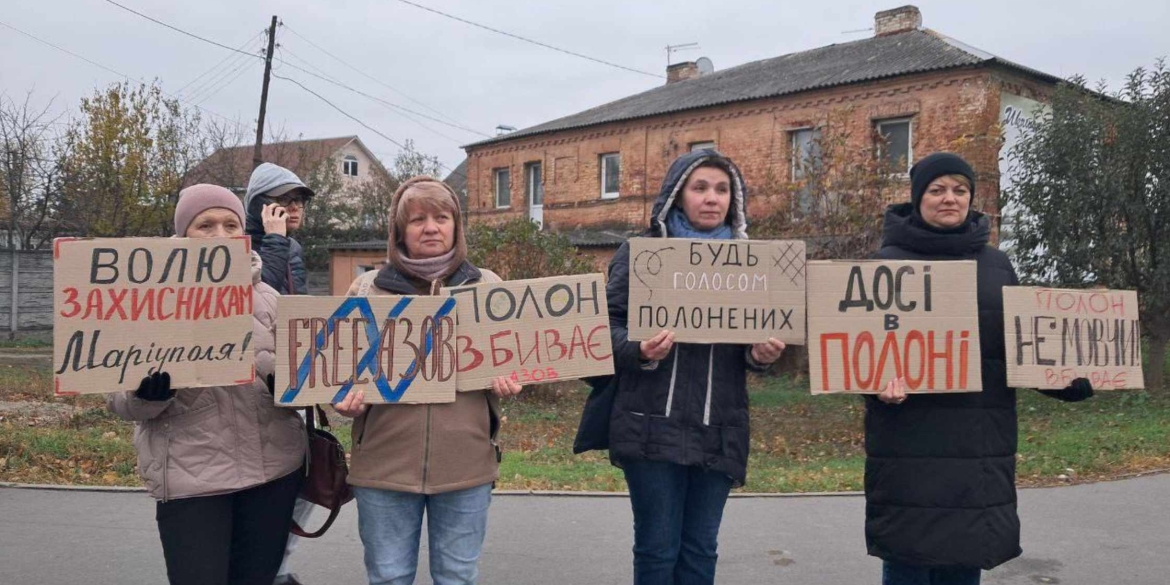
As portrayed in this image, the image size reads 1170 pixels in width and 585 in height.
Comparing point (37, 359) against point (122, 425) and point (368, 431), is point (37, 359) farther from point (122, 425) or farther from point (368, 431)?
point (368, 431)

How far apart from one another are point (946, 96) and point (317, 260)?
2177 cm

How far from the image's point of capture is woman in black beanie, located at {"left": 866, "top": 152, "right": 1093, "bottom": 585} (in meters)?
3.22

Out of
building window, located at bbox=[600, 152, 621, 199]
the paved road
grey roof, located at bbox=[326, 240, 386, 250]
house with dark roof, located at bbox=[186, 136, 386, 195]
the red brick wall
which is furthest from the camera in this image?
grey roof, located at bbox=[326, 240, 386, 250]

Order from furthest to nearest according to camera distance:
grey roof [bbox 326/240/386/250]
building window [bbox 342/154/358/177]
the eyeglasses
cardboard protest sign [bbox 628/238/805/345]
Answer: building window [bbox 342/154/358/177]
grey roof [bbox 326/240/386/250]
the eyeglasses
cardboard protest sign [bbox 628/238/805/345]

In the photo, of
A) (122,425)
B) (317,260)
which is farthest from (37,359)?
(317,260)

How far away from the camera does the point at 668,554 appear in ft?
10.9

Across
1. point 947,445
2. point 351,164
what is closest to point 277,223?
point 947,445

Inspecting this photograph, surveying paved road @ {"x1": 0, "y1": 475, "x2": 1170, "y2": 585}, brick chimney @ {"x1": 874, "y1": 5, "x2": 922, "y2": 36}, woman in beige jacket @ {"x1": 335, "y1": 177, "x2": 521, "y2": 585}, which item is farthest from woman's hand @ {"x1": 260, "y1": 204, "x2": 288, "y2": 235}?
brick chimney @ {"x1": 874, "y1": 5, "x2": 922, "y2": 36}

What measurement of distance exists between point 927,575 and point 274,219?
302 centimetres

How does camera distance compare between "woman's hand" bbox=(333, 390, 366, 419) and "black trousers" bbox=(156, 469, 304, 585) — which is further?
"woman's hand" bbox=(333, 390, 366, 419)

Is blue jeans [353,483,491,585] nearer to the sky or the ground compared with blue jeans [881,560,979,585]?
nearer to the sky

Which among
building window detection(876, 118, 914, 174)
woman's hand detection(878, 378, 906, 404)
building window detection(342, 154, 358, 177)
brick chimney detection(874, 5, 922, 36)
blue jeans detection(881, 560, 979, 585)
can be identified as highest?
building window detection(342, 154, 358, 177)

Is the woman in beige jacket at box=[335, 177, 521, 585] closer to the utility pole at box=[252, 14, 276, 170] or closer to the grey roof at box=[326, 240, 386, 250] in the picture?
the utility pole at box=[252, 14, 276, 170]

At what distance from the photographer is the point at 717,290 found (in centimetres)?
337
